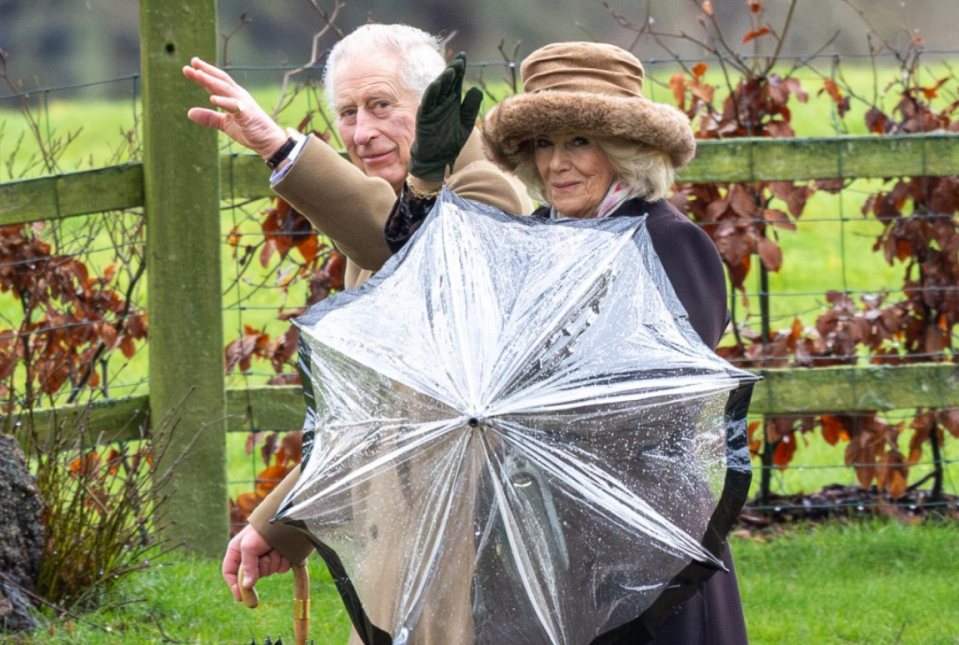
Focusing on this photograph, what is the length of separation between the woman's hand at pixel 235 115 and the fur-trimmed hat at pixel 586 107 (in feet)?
1.39

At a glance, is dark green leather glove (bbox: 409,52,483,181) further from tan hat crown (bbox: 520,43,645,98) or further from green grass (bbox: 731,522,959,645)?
green grass (bbox: 731,522,959,645)

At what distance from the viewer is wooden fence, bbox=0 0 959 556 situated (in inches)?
173

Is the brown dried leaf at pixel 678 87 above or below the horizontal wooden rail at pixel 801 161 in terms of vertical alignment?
above

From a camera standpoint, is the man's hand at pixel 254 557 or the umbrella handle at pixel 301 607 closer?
the umbrella handle at pixel 301 607

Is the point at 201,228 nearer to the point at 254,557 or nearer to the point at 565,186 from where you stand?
the point at 254,557

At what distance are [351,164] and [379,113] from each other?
0.17 metres

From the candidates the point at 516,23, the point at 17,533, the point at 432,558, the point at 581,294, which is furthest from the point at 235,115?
the point at 516,23

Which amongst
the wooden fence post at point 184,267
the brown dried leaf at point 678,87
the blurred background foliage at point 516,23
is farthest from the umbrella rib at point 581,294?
the brown dried leaf at point 678,87

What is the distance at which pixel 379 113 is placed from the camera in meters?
2.96

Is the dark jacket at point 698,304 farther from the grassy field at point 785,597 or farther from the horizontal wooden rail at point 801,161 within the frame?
the horizontal wooden rail at point 801,161

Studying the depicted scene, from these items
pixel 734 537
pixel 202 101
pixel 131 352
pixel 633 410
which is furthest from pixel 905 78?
pixel 633 410

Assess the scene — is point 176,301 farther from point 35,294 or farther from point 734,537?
point 734,537

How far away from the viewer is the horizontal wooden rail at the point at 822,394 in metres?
4.71

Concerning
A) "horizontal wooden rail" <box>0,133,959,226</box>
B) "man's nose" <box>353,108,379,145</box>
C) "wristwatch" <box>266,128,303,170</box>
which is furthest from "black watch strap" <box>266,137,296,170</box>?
"horizontal wooden rail" <box>0,133,959,226</box>
